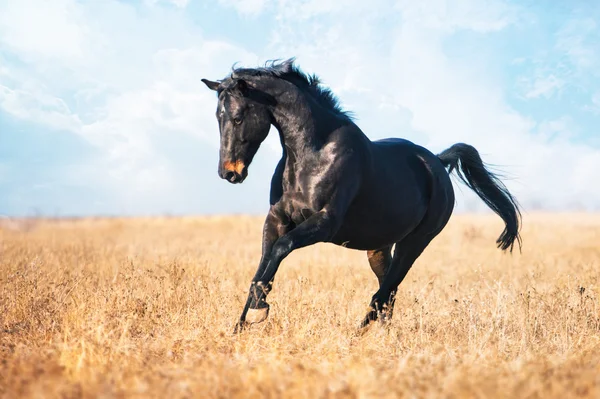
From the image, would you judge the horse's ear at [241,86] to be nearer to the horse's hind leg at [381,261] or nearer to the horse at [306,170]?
the horse at [306,170]

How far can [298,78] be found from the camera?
20.8ft

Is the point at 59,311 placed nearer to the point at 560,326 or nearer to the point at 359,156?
the point at 359,156

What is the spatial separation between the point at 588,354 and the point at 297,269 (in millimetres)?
6986

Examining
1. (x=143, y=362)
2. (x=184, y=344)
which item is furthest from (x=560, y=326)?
(x=143, y=362)

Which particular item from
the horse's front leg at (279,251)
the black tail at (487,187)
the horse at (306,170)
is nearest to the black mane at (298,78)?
the horse at (306,170)

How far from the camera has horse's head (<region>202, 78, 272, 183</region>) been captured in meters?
5.79

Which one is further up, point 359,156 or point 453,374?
point 359,156

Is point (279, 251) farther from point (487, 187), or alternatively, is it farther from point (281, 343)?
point (487, 187)

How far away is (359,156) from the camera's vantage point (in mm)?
6199

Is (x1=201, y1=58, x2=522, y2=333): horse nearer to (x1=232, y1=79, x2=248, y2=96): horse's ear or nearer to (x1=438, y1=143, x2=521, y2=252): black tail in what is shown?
(x1=232, y1=79, x2=248, y2=96): horse's ear

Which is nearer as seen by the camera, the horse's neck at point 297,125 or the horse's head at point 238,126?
the horse's head at point 238,126

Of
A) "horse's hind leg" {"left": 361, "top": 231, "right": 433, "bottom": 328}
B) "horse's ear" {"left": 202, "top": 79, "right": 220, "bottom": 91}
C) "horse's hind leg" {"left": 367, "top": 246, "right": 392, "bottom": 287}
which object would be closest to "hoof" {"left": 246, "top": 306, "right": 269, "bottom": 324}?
"horse's hind leg" {"left": 361, "top": 231, "right": 433, "bottom": 328}

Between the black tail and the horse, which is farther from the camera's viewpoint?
the black tail

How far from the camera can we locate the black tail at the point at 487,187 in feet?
30.0
